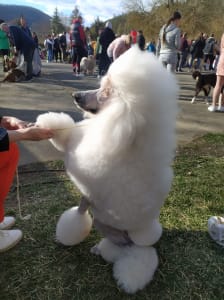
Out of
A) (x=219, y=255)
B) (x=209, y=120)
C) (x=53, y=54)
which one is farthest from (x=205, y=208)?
(x=53, y=54)

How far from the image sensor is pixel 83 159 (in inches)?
60.9

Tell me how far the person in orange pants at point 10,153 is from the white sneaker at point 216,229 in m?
1.32

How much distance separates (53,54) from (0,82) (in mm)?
11340

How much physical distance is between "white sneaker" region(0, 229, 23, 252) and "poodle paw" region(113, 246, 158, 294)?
0.72 meters

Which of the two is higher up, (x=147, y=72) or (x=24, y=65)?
(x=147, y=72)

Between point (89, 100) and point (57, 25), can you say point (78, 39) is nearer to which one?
point (89, 100)

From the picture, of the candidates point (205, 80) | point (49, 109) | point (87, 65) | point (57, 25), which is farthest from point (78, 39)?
point (57, 25)

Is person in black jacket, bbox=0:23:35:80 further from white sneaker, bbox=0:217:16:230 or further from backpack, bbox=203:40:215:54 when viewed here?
backpack, bbox=203:40:215:54

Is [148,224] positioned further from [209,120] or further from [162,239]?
[209,120]

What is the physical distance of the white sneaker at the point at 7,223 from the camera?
2.20 meters

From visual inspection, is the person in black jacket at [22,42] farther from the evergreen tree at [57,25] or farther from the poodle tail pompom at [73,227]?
the evergreen tree at [57,25]

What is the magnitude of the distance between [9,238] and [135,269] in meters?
0.86

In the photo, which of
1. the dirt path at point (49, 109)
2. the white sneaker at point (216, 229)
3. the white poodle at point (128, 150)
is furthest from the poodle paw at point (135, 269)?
the dirt path at point (49, 109)

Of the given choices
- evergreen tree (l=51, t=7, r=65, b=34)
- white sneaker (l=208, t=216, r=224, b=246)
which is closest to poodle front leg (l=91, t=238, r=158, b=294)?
white sneaker (l=208, t=216, r=224, b=246)
